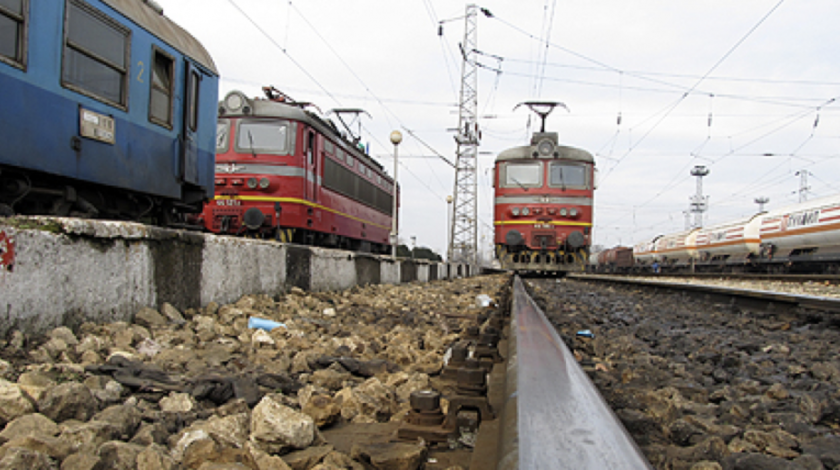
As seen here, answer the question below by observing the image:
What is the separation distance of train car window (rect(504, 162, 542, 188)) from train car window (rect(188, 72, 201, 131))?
9.69 meters

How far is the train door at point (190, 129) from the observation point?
673 centimetres

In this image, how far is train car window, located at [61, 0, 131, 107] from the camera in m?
4.90

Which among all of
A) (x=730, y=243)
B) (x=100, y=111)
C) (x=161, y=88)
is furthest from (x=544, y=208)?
(x=730, y=243)

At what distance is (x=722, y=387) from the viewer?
260 cm

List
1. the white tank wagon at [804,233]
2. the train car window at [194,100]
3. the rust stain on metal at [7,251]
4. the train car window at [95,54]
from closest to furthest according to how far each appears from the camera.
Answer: the rust stain on metal at [7,251], the train car window at [95,54], the train car window at [194,100], the white tank wagon at [804,233]

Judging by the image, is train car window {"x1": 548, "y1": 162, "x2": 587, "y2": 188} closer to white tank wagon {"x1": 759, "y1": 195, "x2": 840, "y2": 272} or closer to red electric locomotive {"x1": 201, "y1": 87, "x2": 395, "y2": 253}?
red electric locomotive {"x1": 201, "y1": 87, "x2": 395, "y2": 253}

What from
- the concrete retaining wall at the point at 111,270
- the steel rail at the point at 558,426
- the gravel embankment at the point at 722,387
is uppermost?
the concrete retaining wall at the point at 111,270

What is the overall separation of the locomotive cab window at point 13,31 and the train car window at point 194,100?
8.24 ft

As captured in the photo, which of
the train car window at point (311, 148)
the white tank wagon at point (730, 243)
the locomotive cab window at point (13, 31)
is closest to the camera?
the locomotive cab window at point (13, 31)

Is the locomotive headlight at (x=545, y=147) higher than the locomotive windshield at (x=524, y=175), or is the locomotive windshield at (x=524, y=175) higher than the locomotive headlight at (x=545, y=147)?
the locomotive headlight at (x=545, y=147)

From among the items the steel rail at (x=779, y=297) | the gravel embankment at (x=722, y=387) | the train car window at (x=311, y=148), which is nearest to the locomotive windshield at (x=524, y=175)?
the train car window at (x=311, y=148)

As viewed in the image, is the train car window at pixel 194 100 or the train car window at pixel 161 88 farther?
the train car window at pixel 194 100

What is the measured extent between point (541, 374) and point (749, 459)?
0.57 meters

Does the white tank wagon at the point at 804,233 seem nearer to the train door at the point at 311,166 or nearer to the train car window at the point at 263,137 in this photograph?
the train door at the point at 311,166
